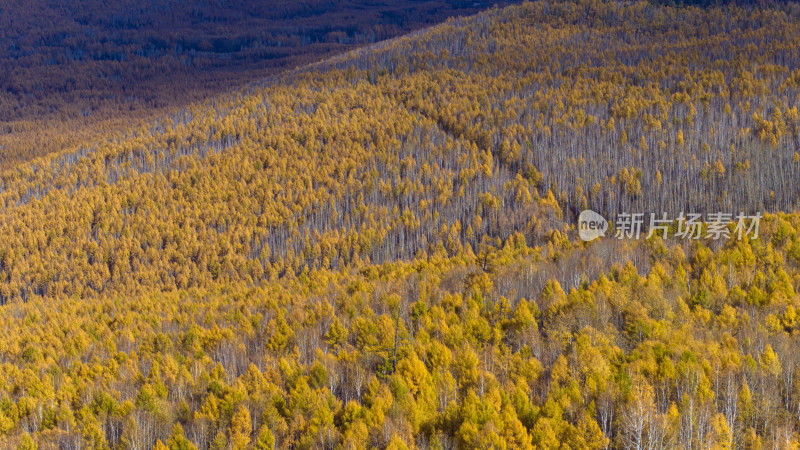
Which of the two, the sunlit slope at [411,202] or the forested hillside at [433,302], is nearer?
the forested hillside at [433,302]

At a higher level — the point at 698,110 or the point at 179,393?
the point at 698,110

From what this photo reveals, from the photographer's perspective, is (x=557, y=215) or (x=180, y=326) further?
(x=557, y=215)

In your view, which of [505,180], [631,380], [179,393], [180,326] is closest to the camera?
[631,380]

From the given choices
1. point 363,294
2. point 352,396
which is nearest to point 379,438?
point 352,396

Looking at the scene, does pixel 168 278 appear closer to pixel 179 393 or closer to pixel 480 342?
pixel 179 393

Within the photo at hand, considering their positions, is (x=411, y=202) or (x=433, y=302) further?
(x=411, y=202)

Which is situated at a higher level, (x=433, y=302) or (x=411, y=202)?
(x=411, y=202)

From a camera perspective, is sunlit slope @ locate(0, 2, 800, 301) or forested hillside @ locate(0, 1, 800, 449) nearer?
forested hillside @ locate(0, 1, 800, 449)

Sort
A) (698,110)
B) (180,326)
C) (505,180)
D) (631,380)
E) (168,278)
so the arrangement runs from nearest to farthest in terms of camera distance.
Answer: (631,380) → (180,326) → (168,278) → (505,180) → (698,110)
